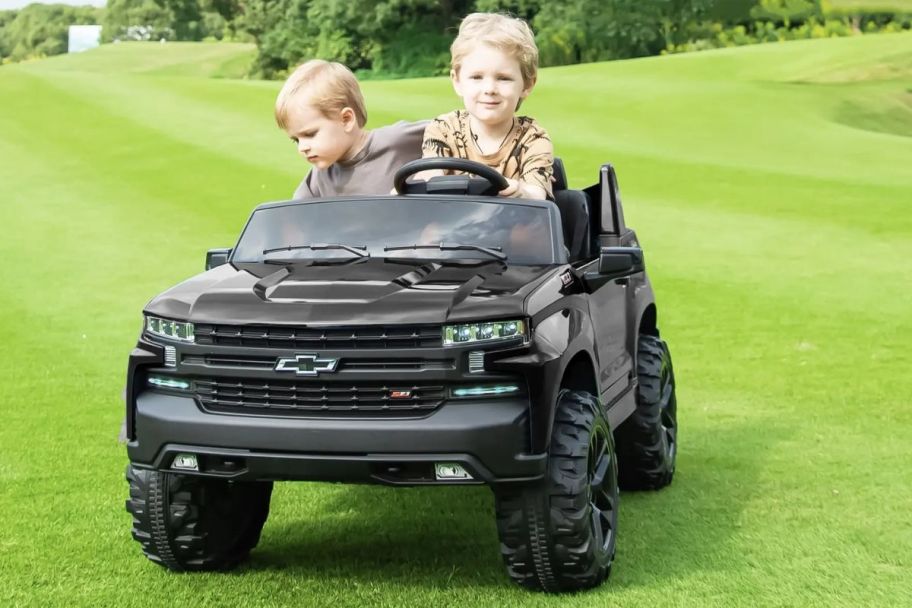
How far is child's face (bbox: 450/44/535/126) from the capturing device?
6.81 metres

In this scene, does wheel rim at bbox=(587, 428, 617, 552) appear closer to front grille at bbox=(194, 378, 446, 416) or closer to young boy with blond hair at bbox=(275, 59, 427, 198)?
front grille at bbox=(194, 378, 446, 416)

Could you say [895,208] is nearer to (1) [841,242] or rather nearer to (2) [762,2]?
(1) [841,242]

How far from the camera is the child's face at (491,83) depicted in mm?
6809

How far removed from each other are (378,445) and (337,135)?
2.31m

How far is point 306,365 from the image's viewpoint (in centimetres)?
516

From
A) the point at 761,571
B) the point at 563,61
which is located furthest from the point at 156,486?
the point at 563,61

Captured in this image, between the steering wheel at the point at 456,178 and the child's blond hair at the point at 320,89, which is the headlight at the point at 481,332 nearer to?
the steering wheel at the point at 456,178

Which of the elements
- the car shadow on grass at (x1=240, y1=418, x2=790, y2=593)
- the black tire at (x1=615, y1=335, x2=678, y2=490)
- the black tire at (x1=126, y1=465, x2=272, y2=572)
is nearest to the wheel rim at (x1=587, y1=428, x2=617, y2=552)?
the car shadow on grass at (x1=240, y1=418, x2=790, y2=593)

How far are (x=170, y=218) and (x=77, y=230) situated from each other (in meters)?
1.33

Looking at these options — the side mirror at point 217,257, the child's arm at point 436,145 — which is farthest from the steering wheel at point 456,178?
the side mirror at point 217,257

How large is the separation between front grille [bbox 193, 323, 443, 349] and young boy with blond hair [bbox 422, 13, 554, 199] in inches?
63.0

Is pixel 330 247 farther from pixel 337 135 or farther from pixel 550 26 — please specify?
pixel 550 26

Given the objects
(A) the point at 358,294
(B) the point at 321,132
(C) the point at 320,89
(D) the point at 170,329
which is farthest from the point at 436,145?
(D) the point at 170,329

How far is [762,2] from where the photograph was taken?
68.3 metres
